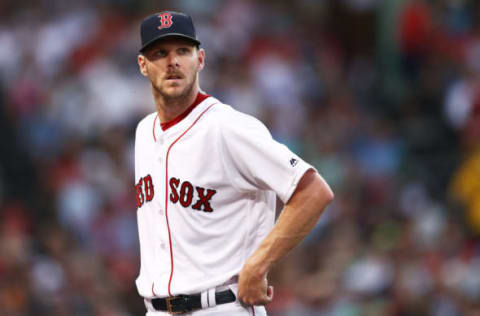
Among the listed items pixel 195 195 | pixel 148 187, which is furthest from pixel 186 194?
pixel 148 187

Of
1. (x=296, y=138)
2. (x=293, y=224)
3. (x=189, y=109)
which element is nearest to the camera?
(x=293, y=224)

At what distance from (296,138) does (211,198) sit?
5537 mm

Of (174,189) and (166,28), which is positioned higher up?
(166,28)

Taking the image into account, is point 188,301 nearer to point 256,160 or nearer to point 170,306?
point 170,306

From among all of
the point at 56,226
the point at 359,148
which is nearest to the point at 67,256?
the point at 56,226

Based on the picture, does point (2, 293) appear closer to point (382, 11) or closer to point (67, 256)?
point (67, 256)

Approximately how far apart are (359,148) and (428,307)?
2.60m

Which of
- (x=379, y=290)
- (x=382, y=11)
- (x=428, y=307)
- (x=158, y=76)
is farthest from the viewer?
(x=382, y=11)

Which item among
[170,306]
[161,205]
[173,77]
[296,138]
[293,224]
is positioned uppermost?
[296,138]

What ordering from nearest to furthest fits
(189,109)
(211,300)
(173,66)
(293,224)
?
1. (293,224)
2. (211,300)
3. (173,66)
4. (189,109)

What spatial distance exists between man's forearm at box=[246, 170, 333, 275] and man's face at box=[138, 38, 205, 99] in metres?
0.66

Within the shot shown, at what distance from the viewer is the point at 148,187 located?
A: 12.6 ft

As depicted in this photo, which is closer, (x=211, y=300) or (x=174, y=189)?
(x=211, y=300)

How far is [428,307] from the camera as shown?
667cm
